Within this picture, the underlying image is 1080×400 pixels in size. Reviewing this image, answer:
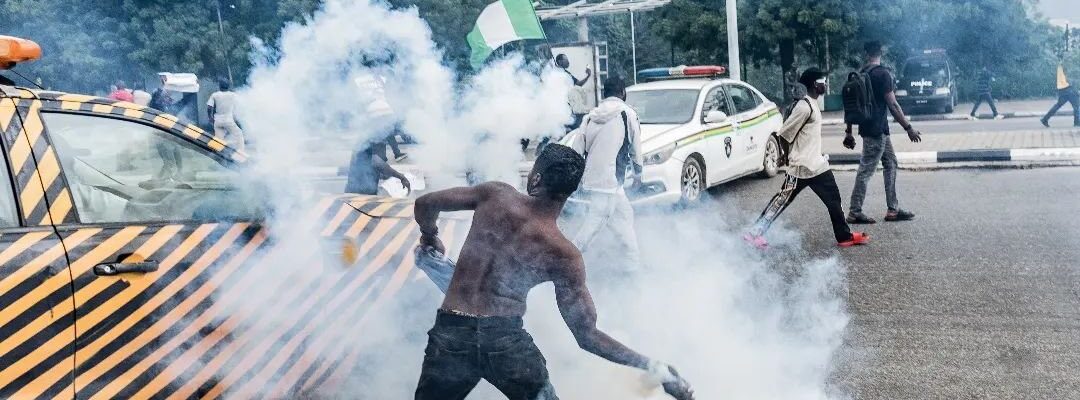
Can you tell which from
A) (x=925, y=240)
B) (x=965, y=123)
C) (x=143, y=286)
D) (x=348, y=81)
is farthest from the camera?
(x=965, y=123)

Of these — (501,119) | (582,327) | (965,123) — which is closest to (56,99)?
(582,327)

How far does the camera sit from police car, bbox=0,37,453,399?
123 inches

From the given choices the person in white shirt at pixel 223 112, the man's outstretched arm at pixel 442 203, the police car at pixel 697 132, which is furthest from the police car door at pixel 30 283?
the police car at pixel 697 132

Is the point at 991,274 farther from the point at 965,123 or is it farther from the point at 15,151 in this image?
the point at 965,123

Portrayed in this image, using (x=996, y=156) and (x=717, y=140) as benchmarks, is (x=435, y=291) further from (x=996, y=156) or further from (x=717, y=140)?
(x=996, y=156)

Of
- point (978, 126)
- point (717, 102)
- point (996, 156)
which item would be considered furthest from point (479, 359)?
point (978, 126)

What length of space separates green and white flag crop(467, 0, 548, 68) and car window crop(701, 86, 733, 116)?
481cm

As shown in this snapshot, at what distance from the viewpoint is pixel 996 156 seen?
39.8ft

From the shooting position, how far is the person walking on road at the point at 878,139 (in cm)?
831

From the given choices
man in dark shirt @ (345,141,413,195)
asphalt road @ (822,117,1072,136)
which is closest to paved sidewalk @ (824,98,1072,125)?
asphalt road @ (822,117,1072,136)

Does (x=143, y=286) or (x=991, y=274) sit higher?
(x=143, y=286)

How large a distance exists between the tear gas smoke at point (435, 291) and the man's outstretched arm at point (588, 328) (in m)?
0.87

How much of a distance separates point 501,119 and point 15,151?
3.22m

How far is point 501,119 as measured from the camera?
6.09 metres
